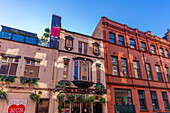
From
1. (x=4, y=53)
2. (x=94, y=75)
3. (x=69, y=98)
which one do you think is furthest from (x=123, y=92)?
(x=4, y=53)

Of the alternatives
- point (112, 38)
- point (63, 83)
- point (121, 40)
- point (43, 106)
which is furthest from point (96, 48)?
point (43, 106)

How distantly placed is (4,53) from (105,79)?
11.2 m

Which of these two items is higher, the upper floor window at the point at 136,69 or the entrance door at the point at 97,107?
the upper floor window at the point at 136,69

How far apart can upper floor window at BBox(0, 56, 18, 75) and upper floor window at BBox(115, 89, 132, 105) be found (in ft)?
38.0

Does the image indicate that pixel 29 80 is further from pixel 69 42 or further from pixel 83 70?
pixel 69 42

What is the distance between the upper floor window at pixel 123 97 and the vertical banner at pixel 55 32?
366 inches

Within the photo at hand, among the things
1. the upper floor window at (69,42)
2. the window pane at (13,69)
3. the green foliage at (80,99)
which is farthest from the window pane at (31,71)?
the green foliage at (80,99)

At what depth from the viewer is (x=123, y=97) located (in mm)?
14633

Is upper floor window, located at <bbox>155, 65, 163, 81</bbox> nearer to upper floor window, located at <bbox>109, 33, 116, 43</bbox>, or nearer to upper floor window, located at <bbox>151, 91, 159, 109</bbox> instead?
upper floor window, located at <bbox>151, 91, 159, 109</bbox>

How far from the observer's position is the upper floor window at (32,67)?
1149 cm

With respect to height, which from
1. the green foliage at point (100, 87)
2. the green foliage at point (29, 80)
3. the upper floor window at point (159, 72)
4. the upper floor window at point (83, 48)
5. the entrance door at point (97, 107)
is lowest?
the entrance door at point (97, 107)

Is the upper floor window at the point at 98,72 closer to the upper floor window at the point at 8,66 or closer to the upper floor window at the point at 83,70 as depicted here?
the upper floor window at the point at 83,70

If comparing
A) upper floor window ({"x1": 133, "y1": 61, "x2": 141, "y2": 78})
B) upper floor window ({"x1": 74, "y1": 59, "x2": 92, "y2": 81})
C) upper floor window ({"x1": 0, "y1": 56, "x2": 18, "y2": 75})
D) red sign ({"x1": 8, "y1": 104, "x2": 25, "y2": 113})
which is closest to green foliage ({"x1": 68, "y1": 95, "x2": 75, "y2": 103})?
upper floor window ({"x1": 74, "y1": 59, "x2": 92, "y2": 81})

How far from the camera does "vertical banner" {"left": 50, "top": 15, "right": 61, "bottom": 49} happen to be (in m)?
13.4
